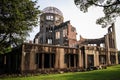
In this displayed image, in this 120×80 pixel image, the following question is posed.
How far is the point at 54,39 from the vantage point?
57.1 metres

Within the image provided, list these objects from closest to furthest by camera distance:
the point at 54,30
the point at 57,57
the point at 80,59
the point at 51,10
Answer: the point at 57,57 → the point at 80,59 → the point at 54,30 → the point at 51,10

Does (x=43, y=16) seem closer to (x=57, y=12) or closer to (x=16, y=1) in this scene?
(x=57, y=12)

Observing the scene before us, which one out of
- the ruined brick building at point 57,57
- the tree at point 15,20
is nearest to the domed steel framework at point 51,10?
the ruined brick building at point 57,57

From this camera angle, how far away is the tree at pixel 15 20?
19.6 metres

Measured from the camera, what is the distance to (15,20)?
19.8 metres

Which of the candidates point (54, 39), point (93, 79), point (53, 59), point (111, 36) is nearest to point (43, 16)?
point (54, 39)

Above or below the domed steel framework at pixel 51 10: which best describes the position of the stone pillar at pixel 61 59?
below

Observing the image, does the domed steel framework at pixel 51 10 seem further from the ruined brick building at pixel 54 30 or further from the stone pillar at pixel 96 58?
the stone pillar at pixel 96 58

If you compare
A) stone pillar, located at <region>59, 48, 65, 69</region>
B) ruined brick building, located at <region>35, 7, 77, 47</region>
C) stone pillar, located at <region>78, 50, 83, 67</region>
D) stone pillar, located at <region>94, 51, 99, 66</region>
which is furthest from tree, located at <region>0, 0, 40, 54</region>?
ruined brick building, located at <region>35, 7, 77, 47</region>

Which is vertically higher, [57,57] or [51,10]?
[51,10]

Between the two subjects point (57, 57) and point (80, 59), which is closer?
point (57, 57)

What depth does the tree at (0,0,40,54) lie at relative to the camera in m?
19.6

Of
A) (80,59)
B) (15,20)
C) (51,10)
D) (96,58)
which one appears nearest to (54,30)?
(51,10)

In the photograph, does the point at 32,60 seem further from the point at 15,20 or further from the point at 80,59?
the point at 80,59
